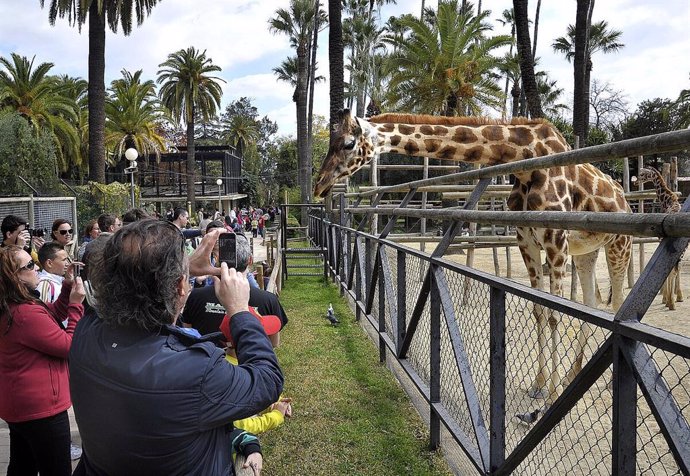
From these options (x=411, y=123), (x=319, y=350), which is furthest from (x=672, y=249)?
(x=319, y=350)

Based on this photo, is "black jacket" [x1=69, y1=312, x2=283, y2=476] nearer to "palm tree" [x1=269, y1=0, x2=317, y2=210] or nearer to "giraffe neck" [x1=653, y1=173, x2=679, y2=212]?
"giraffe neck" [x1=653, y1=173, x2=679, y2=212]

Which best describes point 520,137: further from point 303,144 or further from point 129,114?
point 129,114

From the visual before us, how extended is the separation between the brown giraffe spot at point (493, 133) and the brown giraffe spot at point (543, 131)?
340 millimetres

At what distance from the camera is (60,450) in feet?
9.69

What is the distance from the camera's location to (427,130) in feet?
17.4

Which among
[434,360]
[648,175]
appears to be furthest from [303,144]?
[434,360]

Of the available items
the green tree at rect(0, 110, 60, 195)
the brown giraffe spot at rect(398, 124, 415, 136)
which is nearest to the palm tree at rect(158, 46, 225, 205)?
the green tree at rect(0, 110, 60, 195)

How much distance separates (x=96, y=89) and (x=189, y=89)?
62.4ft

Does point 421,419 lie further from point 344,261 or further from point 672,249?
point 344,261

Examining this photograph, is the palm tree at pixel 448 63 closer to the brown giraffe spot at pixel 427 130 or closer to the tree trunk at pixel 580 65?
the tree trunk at pixel 580 65

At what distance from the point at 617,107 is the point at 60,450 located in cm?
4421

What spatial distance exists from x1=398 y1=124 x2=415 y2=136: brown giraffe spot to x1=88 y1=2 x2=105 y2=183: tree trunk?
15.7 meters

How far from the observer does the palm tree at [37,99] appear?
25.5 m

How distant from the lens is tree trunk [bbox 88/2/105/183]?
58.1ft
